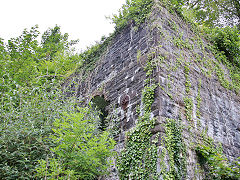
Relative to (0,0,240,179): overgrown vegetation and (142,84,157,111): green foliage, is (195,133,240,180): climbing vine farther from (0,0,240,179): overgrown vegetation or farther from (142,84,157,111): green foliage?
(142,84,157,111): green foliage

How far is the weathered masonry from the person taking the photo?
12.7 ft

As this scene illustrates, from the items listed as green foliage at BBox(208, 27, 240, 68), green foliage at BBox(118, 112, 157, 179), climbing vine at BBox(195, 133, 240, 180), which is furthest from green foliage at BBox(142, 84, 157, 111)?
green foliage at BBox(208, 27, 240, 68)

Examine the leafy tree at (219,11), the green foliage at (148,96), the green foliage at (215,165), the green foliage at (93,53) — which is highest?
the leafy tree at (219,11)

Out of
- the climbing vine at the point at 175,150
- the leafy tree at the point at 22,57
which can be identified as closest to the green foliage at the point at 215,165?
the climbing vine at the point at 175,150

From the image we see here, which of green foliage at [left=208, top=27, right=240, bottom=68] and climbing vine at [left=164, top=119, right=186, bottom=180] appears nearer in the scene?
climbing vine at [left=164, top=119, right=186, bottom=180]

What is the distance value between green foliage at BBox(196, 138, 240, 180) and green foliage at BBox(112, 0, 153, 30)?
11.4ft

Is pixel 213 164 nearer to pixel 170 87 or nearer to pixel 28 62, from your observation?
pixel 170 87

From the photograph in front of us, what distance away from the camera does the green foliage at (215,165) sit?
3.28m

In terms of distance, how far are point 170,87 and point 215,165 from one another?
1501 millimetres

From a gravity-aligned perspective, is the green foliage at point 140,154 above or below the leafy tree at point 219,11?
below

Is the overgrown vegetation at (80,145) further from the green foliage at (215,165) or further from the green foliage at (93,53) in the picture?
the green foliage at (93,53)

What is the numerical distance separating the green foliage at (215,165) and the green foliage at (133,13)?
3461 millimetres

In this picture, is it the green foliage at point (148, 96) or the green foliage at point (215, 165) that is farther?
the green foliage at point (148, 96)

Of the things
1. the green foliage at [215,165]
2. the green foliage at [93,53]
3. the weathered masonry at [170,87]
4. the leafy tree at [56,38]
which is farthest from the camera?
the leafy tree at [56,38]
